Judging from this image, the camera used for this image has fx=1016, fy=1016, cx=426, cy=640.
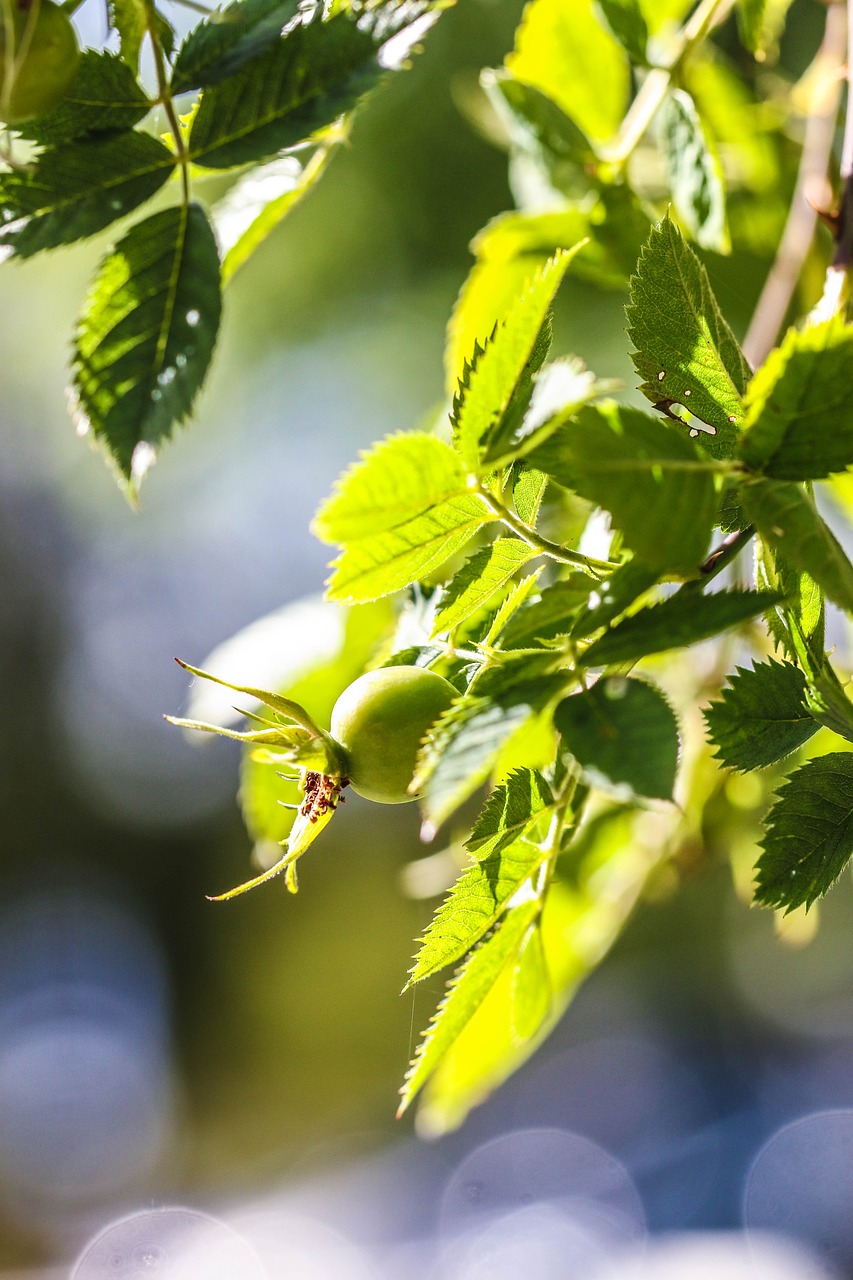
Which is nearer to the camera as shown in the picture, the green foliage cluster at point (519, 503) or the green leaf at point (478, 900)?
the green foliage cluster at point (519, 503)

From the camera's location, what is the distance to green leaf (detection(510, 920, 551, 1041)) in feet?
1.88

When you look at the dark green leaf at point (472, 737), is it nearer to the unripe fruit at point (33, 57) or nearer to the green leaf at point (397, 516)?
the green leaf at point (397, 516)

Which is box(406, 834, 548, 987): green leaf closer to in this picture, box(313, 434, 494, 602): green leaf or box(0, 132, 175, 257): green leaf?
box(313, 434, 494, 602): green leaf

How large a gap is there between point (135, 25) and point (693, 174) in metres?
0.55

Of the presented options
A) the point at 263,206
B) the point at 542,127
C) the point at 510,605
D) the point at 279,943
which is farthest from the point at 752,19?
the point at 279,943

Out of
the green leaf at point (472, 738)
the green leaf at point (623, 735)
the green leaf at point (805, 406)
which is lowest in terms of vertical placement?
the green leaf at point (623, 735)

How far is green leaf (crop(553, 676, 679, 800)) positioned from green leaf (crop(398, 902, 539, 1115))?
0.55 ft

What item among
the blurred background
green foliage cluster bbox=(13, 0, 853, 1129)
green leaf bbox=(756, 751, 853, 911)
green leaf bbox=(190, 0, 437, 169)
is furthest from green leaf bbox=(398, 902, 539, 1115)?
the blurred background

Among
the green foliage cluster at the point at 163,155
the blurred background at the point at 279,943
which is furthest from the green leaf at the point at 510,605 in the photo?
the blurred background at the point at 279,943

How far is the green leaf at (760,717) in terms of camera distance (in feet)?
1.76

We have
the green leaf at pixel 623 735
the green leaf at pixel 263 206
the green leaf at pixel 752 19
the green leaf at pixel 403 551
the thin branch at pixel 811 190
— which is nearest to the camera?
the green leaf at pixel 623 735

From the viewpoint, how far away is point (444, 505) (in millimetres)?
500

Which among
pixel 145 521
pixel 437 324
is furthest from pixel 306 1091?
pixel 437 324

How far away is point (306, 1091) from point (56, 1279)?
A: 2.78m
